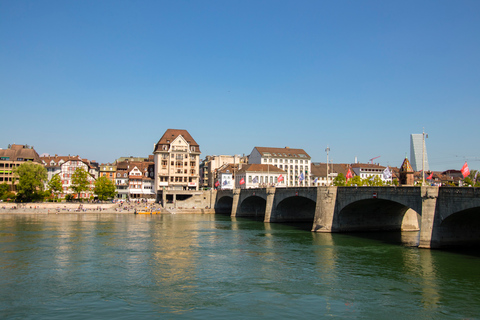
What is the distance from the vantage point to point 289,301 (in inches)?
1091

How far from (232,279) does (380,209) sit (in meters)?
36.0

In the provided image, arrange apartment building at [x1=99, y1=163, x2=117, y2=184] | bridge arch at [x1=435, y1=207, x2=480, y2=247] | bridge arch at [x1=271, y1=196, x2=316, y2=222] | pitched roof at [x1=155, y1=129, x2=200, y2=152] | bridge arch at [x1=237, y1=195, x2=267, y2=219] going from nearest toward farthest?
1. bridge arch at [x1=435, y1=207, x2=480, y2=247]
2. bridge arch at [x1=271, y1=196, x2=316, y2=222]
3. bridge arch at [x1=237, y1=195, x2=267, y2=219]
4. pitched roof at [x1=155, y1=129, x2=200, y2=152]
5. apartment building at [x1=99, y1=163, x2=117, y2=184]

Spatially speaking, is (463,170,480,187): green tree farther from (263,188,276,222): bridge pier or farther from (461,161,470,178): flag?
(263,188,276,222): bridge pier

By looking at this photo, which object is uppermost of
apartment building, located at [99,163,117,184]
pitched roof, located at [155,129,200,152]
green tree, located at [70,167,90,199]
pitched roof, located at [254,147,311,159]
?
pitched roof, located at [155,129,200,152]

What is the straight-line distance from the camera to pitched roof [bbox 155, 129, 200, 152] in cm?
12862

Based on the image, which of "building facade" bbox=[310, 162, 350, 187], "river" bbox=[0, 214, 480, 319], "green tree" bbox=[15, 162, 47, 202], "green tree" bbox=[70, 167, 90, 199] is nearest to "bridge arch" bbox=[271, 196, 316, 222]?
"river" bbox=[0, 214, 480, 319]

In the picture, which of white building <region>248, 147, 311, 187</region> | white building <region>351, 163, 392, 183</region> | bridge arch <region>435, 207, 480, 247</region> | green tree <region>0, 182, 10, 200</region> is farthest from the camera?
white building <region>351, 163, 392, 183</region>

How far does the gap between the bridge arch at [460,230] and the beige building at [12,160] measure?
115 meters

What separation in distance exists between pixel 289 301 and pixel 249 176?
104m

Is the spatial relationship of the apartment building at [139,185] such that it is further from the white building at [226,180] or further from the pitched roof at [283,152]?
the pitched roof at [283,152]

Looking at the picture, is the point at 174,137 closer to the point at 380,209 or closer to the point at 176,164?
the point at 176,164

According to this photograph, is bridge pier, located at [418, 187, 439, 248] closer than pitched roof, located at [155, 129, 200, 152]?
Yes

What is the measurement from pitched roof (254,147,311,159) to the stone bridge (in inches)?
1763

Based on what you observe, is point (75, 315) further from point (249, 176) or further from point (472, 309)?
point (249, 176)
